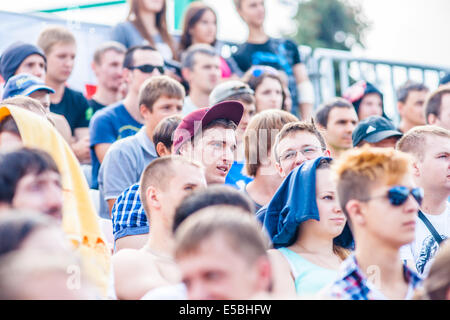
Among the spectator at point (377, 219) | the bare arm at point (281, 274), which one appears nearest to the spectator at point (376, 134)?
the bare arm at point (281, 274)

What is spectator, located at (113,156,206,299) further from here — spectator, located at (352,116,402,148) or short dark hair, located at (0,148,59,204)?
spectator, located at (352,116,402,148)

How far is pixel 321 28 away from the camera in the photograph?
2805 cm

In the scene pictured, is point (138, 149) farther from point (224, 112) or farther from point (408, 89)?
point (408, 89)

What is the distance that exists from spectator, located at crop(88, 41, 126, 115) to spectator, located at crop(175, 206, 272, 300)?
4.65m

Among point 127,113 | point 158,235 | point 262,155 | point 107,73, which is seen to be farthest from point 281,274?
point 107,73

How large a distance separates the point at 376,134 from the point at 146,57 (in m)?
2.26

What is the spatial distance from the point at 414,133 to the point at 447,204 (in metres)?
0.58

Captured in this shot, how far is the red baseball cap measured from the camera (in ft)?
15.5

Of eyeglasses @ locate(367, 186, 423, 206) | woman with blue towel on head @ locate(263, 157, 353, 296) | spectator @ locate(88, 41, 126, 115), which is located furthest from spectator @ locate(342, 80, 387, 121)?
eyeglasses @ locate(367, 186, 423, 206)

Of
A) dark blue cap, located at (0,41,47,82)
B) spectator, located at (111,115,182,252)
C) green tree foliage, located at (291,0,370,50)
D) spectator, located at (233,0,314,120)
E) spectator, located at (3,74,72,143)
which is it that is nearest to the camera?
spectator, located at (111,115,182,252)
